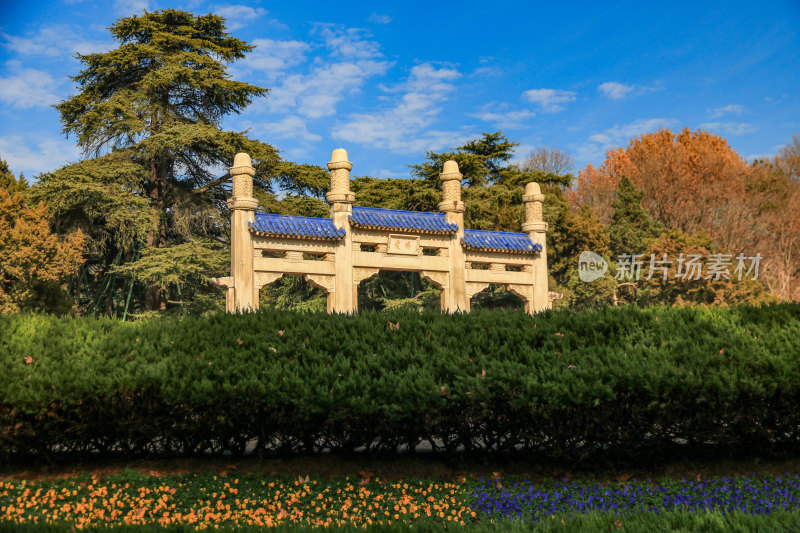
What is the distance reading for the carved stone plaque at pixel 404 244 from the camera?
1452cm

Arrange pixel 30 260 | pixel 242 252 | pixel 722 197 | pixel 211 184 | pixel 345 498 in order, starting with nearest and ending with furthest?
1. pixel 345 498
2. pixel 242 252
3. pixel 30 260
4. pixel 211 184
5. pixel 722 197

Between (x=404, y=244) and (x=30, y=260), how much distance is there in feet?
37.7

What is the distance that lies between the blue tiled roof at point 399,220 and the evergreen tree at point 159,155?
863 cm

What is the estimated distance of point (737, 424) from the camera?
18.9 ft

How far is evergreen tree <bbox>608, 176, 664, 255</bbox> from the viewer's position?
25188 millimetres

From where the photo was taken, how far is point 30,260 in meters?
18.2

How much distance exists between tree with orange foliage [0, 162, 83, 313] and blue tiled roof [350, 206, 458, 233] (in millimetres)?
10379

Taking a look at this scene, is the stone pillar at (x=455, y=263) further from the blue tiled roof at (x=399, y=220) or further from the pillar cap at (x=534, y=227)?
the pillar cap at (x=534, y=227)

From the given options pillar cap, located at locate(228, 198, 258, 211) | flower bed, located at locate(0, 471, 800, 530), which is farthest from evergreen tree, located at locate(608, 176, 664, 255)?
flower bed, located at locate(0, 471, 800, 530)

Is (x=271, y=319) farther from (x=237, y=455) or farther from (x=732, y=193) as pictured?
(x=732, y=193)

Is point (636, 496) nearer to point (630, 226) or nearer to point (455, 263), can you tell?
point (455, 263)

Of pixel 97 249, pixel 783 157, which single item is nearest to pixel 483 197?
pixel 97 249

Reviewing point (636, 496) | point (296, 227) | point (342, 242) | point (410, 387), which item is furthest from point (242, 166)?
point (636, 496)

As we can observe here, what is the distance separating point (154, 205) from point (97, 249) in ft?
8.89
